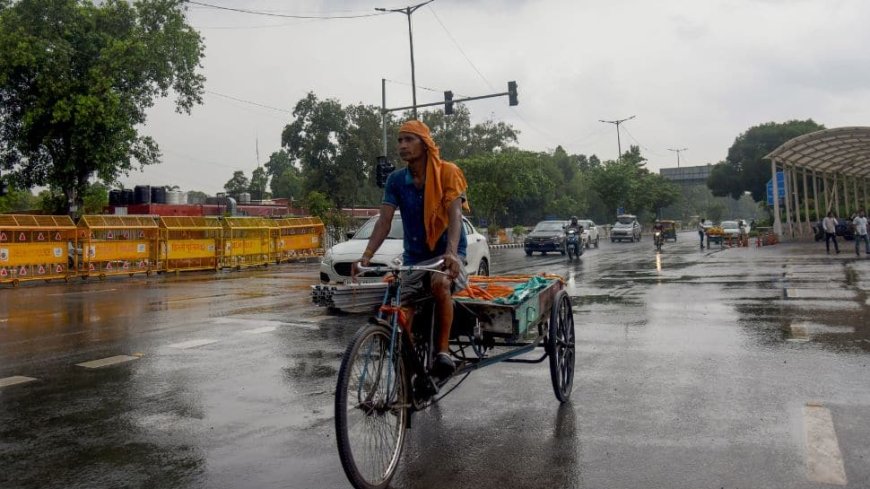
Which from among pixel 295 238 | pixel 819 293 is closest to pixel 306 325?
pixel 819 293

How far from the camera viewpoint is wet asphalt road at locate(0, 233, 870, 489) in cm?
391

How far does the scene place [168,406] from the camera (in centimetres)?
544

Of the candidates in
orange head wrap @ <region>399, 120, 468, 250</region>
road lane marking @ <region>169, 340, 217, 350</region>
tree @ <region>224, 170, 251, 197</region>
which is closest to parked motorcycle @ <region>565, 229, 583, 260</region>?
road lane marking @ <region>169, 340, 217, 350</region>

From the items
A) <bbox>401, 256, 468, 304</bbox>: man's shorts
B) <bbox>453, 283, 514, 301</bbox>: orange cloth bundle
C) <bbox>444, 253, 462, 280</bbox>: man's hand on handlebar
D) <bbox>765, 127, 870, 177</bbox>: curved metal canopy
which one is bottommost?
<bbox>453, 283, 514, 301</bbox>: orange cloth bundle

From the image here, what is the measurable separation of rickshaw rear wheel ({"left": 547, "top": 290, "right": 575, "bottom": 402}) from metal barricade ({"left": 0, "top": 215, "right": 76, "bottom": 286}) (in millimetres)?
17116

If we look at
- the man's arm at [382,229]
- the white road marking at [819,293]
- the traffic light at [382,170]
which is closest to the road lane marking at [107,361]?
the man's arm at [382,229]

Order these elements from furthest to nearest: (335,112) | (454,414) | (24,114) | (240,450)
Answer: (335,112) < (24,114) < (454,414) < (240,450)

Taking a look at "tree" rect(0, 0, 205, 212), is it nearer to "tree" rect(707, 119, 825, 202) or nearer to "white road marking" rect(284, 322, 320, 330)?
"white road marking" rect(284, 322, 320, 330)

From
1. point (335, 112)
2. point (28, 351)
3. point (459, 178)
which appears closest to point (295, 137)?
point (335, 112)

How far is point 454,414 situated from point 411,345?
140cm

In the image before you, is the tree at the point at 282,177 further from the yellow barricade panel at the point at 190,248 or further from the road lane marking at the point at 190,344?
the road lane marking at the point at 190,344

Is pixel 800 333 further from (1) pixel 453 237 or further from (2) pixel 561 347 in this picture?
(1) pixel 453 237

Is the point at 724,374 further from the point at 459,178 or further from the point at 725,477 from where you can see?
the point at 459,178

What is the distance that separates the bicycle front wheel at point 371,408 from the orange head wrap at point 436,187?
3.00 feet
